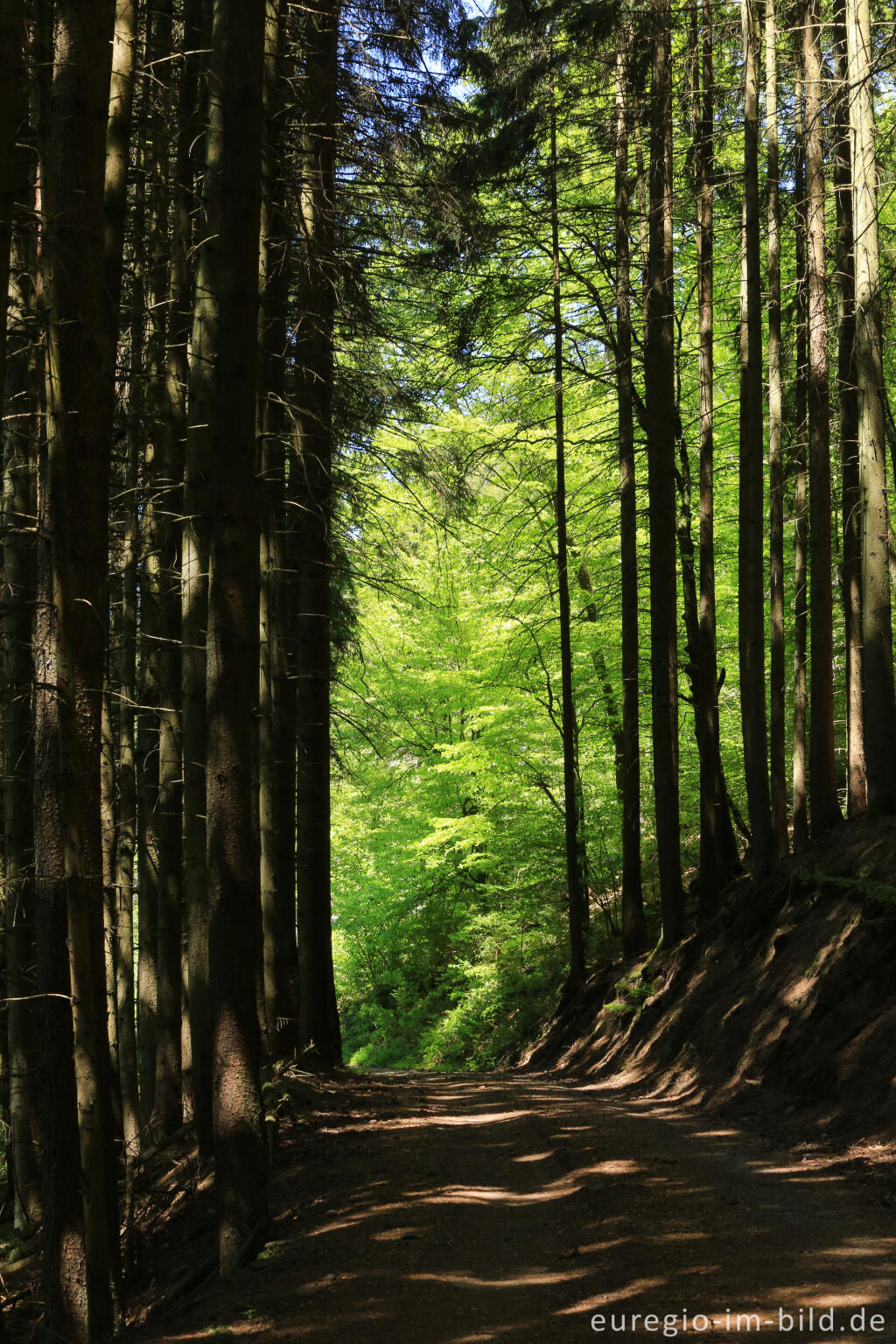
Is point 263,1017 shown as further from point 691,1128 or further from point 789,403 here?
point 789,403

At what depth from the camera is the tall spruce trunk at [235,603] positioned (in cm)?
636

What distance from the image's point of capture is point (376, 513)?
44.4ft

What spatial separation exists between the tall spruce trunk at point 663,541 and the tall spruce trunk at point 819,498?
2.10m

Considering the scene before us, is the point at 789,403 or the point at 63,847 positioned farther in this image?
the point at 789,403

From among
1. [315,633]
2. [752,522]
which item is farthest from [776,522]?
[315,633]

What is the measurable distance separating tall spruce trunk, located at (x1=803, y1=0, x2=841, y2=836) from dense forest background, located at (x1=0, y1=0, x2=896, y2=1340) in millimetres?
78

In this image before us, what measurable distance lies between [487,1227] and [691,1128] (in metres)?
2.98

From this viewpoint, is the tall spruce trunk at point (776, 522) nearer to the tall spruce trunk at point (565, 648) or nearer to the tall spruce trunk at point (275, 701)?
the tall spruce trunk at point (565, 648)

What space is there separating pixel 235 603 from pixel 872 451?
20.2 ft

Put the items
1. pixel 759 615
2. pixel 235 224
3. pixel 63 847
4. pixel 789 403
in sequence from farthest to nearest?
1. pixel 789 403
2. pixel 759 615
3. pixel 235 224
4. pixel 63 847

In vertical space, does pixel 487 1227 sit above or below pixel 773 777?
below

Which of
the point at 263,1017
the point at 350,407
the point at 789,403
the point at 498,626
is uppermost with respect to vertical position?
the point at 789,403

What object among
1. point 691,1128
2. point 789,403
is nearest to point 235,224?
point 691,1128

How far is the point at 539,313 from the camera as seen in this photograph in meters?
17.2
